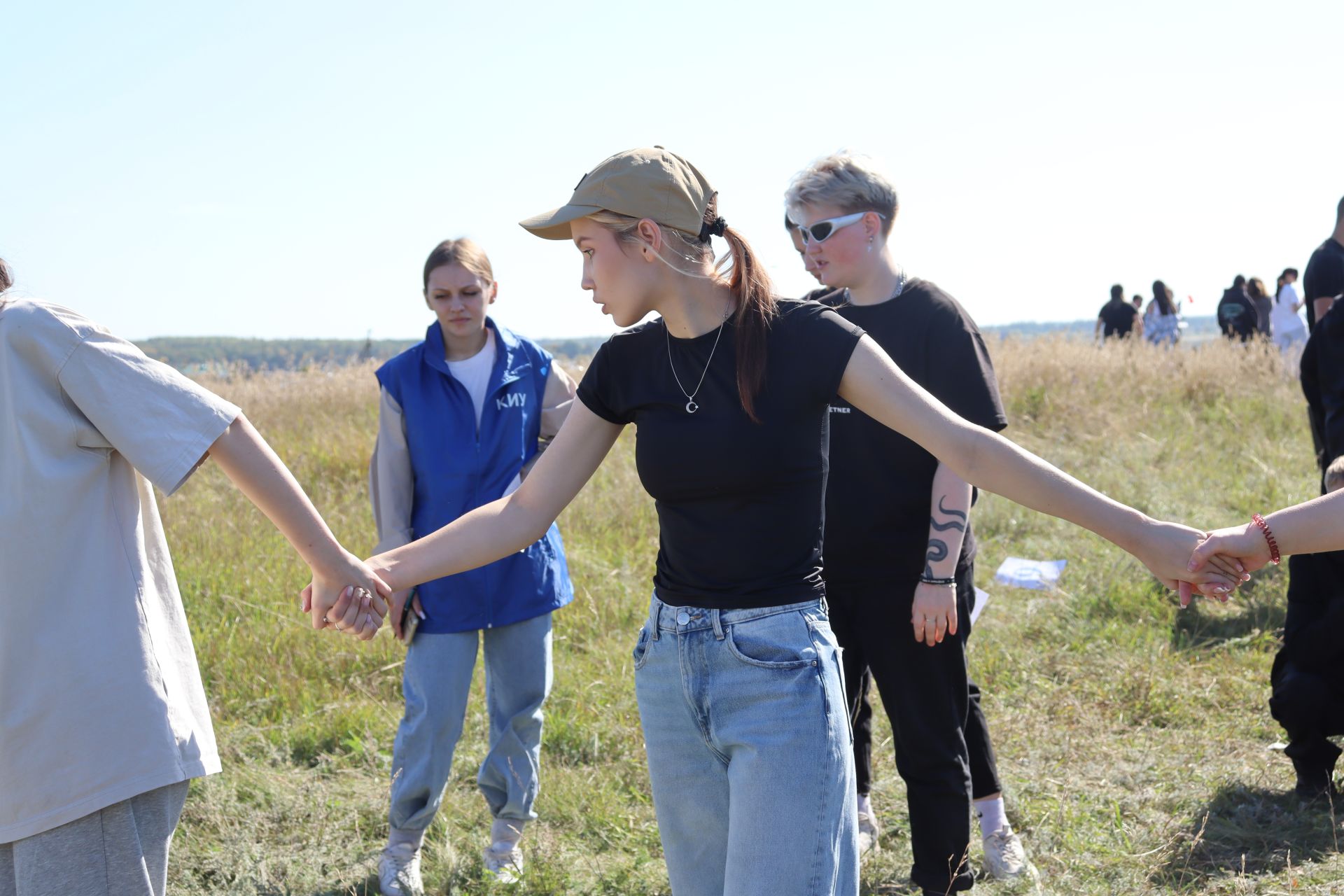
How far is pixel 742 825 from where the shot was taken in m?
2.03

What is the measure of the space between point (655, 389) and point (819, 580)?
515mm

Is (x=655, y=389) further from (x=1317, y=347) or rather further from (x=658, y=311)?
(x=1317, y=347)

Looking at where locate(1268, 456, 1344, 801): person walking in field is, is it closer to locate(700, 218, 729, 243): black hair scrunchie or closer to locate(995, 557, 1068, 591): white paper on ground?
locate(995, 557, 1068, 591): white paper on ground

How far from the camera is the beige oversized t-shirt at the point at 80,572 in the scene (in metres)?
1.99

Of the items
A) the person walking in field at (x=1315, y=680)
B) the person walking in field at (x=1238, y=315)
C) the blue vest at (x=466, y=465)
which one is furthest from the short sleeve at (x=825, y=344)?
the person walking in field at (x=1238, y=315)

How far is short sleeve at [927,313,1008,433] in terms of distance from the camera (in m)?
3.14

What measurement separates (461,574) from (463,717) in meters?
0.49

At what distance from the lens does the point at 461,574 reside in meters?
3.82

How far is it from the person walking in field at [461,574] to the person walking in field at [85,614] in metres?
1.63

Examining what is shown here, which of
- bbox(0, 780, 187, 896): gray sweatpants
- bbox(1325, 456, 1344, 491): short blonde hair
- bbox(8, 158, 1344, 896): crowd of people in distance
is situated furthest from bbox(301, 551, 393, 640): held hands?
bbox(1325, 456, 1344, 491): short blonde hair

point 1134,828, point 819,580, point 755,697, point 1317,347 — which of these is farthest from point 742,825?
point 1317,347

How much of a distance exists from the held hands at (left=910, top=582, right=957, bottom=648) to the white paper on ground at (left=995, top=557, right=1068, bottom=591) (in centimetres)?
384

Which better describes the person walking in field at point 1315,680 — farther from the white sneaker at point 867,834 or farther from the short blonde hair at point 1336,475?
the white sneaker at point 867,834

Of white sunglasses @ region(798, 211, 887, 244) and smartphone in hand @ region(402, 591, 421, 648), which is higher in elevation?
white sunglasses @ region(798, 211, 887, 244)
